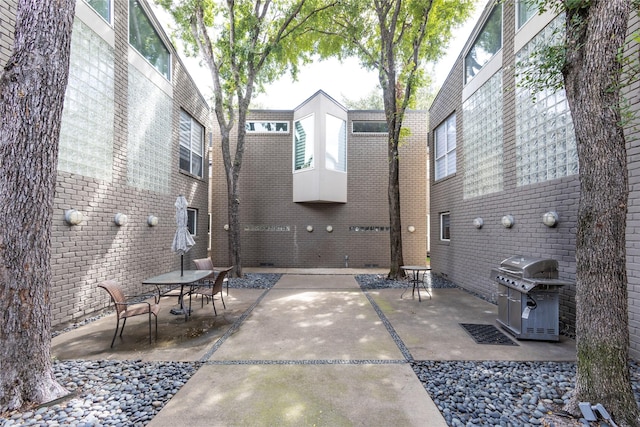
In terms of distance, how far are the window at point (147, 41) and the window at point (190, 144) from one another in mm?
1598

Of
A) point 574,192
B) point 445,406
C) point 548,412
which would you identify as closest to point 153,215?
point 445,406

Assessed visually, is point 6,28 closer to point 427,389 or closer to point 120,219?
point 120,219

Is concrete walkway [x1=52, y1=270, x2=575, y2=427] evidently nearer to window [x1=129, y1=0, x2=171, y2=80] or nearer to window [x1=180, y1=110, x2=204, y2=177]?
window [x1=180, y1=110, x2=204, y2=177]

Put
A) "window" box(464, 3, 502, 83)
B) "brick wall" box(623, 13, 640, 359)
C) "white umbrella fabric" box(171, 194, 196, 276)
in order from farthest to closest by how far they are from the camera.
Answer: "window" box(464, 3, 502, 83)
"white umbrella fabric" box(171, 194, 196, 276)
"brick wall" box(623, 13, 640, 359)

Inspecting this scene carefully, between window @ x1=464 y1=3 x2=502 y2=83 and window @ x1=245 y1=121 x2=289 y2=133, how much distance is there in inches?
274

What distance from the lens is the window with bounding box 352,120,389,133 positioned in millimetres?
12156

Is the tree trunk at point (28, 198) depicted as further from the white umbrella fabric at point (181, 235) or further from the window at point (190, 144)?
the window at point (190, 144)

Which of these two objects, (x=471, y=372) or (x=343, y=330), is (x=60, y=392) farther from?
(x=471, y=372)

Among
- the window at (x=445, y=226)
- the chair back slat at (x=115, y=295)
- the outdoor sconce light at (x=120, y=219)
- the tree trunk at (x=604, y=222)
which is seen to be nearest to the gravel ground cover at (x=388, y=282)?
the window at (x=445, y=226)

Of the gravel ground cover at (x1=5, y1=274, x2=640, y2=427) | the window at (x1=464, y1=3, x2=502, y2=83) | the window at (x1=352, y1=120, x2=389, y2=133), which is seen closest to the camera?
the gravel ground cover at (x1=5, y1=274, x2=640, y2=427)

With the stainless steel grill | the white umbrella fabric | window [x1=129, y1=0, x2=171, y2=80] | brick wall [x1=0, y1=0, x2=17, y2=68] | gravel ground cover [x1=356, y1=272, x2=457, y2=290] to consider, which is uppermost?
window [x1=129, y1=0, x2=171, y2=80]

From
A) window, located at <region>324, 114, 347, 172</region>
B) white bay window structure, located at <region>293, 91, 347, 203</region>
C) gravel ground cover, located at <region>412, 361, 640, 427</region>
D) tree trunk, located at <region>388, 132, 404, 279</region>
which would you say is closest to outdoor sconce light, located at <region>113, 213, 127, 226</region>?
gravel ground cover, located at <region>412, 361, 640, 427</region>

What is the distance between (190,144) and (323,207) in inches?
217

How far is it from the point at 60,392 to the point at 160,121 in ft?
23.4
